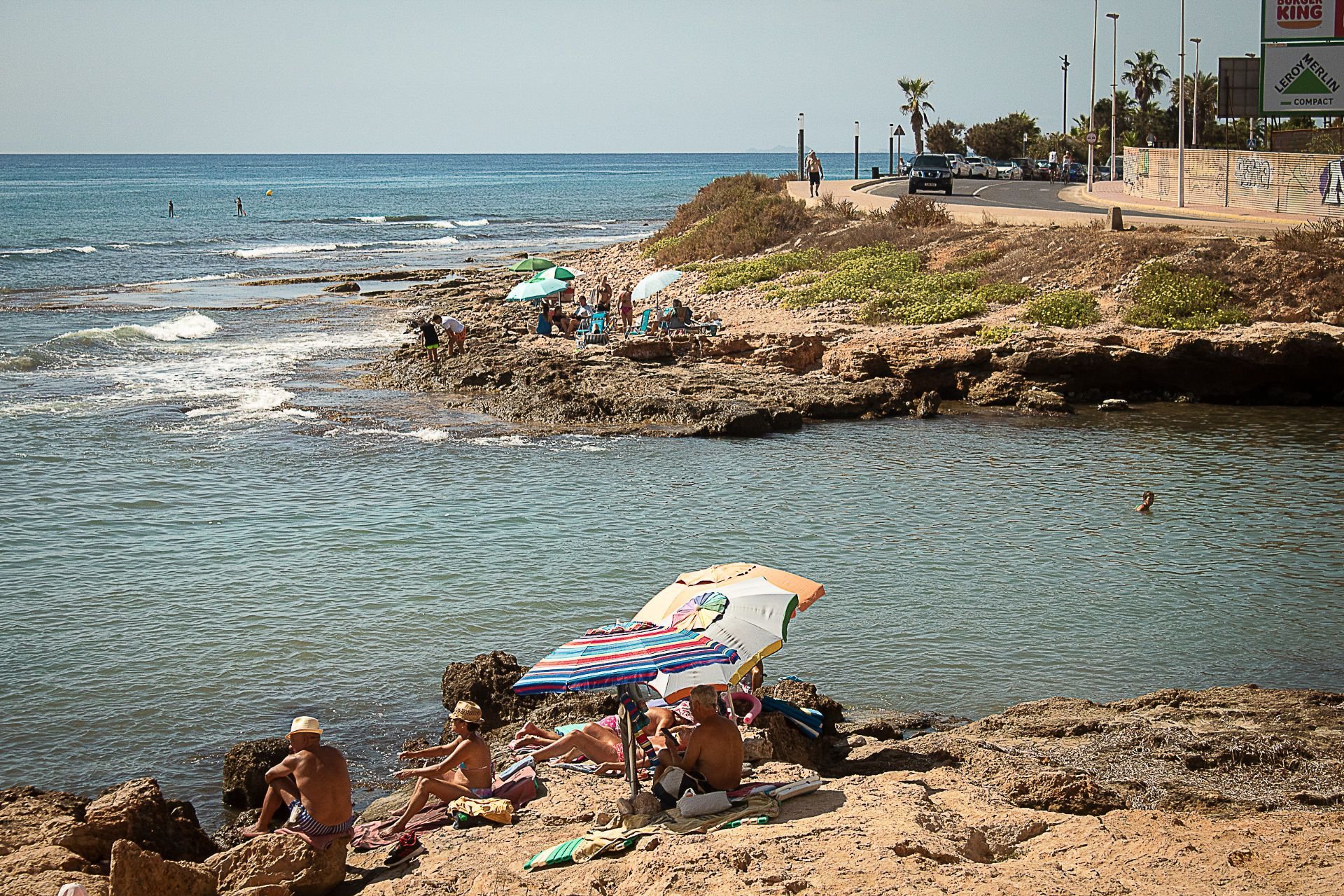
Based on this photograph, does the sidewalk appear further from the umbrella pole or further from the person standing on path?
the umbrella pole

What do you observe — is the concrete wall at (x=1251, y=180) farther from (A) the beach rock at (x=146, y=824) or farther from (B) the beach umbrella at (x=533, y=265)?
(A) the beach rock at (x=146, y=824)

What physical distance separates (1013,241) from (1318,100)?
382 inches

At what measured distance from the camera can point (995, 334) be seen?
26500mm

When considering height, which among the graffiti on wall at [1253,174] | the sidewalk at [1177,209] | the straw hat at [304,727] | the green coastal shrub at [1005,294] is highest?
the graffiti on wall at [1253,174]

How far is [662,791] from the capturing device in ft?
28.6

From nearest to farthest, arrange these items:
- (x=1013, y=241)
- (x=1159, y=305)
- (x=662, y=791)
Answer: (x=662, y=791) < (x=1159, y=305) < (x=1013, y=241)

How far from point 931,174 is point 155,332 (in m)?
34.2

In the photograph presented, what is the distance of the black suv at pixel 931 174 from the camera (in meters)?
54.2

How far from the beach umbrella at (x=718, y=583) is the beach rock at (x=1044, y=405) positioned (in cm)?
1538

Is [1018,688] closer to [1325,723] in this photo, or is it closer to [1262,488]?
[1325,723]

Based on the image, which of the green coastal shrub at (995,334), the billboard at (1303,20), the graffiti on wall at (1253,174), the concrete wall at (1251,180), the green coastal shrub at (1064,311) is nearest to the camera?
the billboard at (1303,20)

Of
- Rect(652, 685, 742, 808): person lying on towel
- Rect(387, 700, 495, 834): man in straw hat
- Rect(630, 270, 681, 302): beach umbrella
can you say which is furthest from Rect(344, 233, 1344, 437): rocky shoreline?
Rect(652, 685, 742, 808): person lying on towel

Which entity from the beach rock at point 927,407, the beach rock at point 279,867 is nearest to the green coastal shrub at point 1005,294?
the beach rock at point 927,407

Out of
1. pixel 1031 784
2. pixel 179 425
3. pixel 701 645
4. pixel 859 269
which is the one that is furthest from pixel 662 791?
pixel 859 269
